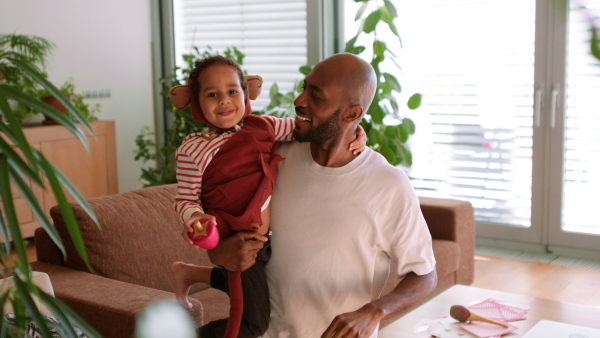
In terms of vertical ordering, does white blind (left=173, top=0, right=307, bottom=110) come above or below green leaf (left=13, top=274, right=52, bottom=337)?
above

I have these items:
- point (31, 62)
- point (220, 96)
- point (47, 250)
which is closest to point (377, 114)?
point (31, 62)

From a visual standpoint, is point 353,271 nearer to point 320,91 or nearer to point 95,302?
point 320,91

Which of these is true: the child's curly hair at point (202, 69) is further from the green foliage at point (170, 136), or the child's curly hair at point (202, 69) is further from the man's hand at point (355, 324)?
the green foliage at point (170, 136)

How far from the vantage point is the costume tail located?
1.60m

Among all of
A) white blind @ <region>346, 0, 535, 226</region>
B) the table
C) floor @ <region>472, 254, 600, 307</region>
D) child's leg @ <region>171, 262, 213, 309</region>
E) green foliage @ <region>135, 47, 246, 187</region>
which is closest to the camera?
child's leg @ <region>171, 262, 213, 309</region>

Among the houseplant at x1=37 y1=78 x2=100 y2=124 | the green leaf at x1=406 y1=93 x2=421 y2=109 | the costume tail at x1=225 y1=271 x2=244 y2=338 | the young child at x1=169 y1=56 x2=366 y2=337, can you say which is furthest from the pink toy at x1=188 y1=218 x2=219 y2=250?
the houseplant at x1=37 y1=78 x2=100 y2=124

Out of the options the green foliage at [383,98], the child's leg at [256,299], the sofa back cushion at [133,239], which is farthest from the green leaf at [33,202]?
the green foliage at [383,98]

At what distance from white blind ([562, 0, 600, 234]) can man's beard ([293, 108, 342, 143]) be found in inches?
120

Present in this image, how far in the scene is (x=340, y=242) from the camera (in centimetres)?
159

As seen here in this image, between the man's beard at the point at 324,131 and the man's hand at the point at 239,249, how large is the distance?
0.89 ft

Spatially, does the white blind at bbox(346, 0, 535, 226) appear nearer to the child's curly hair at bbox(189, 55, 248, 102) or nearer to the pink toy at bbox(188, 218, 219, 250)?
the child's curly hair at bbox(189, 55, 248, 102)

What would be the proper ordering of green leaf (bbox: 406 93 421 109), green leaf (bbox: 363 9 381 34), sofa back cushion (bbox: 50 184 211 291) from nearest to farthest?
sofa back cushion (bbox: 50 184 211 291) → green leaf (bbox: 363 9 381 34) → green leaf (bbox: 406 93 421 109)

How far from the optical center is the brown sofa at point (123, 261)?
6.38 feet

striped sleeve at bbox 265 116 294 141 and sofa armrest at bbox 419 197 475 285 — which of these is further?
sofa armrest at bbox 419 197 475 285
